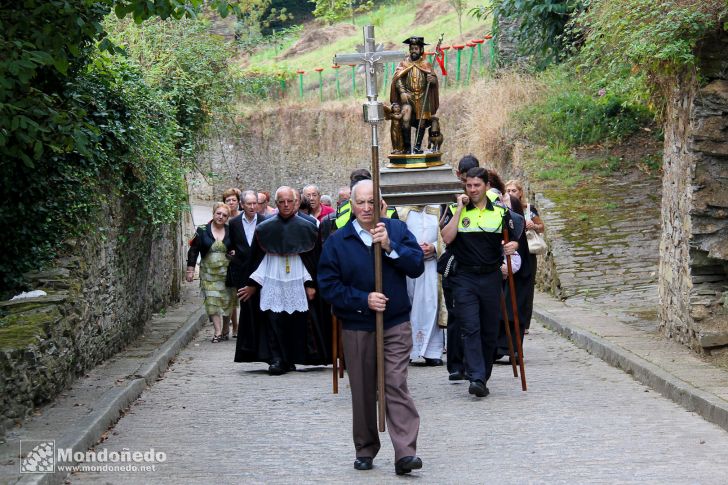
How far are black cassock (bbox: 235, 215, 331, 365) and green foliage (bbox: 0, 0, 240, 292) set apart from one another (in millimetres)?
1952

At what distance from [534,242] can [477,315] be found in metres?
3.77

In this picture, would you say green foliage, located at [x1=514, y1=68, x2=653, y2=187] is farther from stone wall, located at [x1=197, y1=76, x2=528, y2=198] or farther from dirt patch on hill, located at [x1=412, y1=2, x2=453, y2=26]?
dirt patch on hill, located at [x1=412, y1=2, x2=453, y2=26]

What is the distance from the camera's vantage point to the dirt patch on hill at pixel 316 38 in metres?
61.6

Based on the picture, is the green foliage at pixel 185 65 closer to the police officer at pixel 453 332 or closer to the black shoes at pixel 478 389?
the police officer at pixel 453 332

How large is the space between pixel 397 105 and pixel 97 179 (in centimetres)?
473

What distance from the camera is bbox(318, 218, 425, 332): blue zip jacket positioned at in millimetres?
7645

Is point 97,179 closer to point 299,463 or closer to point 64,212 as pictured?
point 64,212

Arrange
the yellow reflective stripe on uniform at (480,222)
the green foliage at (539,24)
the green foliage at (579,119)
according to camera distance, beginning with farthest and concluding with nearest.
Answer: the green foliage at (539,24) → the green foliage at (579,119) → the yellow reflective stripe on uniform at (480,222)

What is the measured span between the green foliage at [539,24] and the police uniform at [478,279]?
15.7 m

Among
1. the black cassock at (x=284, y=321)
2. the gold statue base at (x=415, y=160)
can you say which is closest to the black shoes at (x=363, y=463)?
the black cassock at (x=284, y=321)

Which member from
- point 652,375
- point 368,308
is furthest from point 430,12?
point 368,308

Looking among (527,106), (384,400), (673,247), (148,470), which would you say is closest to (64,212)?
(148,470)

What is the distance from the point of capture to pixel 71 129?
9.48 m

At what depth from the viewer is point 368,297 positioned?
7535 millimetres
